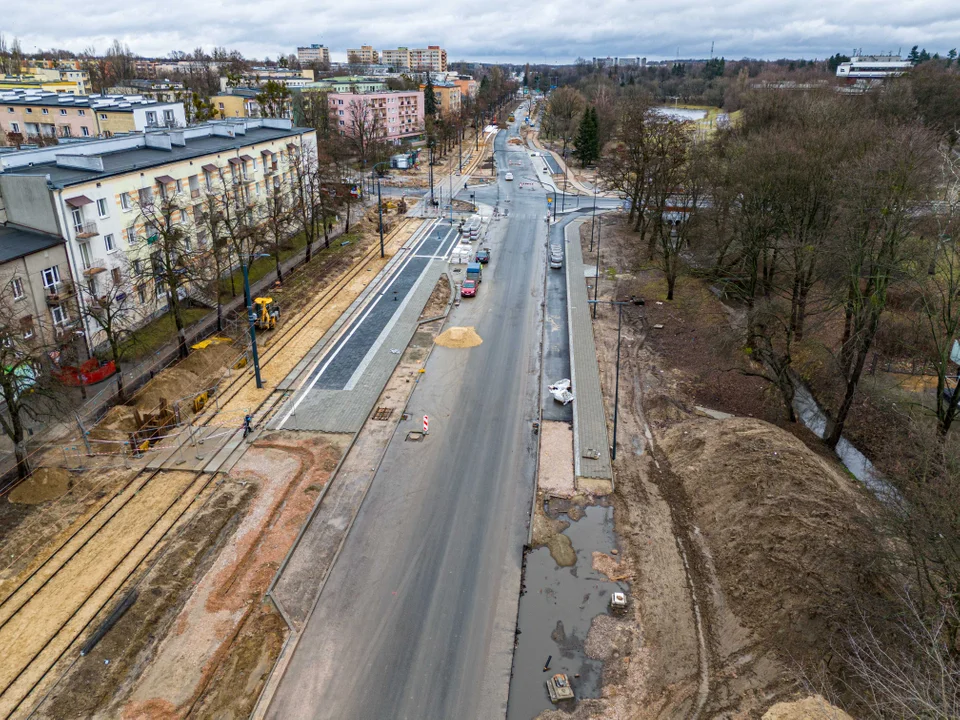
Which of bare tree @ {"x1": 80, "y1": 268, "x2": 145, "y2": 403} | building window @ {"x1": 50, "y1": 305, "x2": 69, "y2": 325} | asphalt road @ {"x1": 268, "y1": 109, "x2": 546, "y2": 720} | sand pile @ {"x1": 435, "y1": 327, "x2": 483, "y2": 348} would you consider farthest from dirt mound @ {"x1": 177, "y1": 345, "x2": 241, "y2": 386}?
sand pile @ {"x1": 435, "y1": 327, "x2": 483, "y2": 348}

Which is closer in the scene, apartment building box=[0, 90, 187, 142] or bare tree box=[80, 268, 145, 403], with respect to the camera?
bare tree box=[80, 268, 145, 403]

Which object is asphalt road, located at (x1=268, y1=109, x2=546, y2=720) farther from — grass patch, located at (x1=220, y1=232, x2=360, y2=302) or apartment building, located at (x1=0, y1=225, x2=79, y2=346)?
grass patch, located at (x1=220, y1=232, x2=360, y2=302)

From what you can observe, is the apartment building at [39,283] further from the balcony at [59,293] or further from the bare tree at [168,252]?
the bare tree at [168,252]

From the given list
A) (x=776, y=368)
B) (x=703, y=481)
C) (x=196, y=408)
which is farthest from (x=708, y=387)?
(x=196, y=408)

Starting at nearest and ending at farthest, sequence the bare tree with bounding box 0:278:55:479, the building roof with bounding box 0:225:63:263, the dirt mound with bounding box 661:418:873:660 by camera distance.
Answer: the dirt mound with bounding box 661:418:873:660 < the bare tree with bounding box 0:278:55:479 < the building roof with bounding box 0:225:63:263

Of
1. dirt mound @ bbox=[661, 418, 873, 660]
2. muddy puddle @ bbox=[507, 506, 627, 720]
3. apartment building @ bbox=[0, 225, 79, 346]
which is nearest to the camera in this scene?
muddy puddle @ bbox=[507, 506, 627, 720]

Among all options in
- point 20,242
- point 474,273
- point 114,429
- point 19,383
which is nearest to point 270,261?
point 474,273

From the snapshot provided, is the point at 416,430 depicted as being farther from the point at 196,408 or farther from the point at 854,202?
the point at 854,202

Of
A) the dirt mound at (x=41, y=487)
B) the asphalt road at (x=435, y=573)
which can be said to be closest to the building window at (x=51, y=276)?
the dirt mound at (x=41, y=487)

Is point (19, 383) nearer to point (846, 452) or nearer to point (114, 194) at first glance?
point (114, 194)
